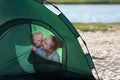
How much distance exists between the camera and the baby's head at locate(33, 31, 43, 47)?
13.0m

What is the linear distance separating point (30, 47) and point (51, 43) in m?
0.62

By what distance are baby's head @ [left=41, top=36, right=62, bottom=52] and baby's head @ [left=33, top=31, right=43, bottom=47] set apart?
0.39 ft

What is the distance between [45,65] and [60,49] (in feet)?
2.14

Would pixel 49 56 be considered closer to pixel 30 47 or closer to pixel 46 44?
pixel 46 44

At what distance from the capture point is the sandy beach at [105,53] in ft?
51.5

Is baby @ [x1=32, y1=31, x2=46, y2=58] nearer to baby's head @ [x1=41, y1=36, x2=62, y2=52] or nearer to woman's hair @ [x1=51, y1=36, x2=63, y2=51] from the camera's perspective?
baby's head @ [x1=41, y1=36, x2=62, y2=52]

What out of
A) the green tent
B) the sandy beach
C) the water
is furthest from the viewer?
the water

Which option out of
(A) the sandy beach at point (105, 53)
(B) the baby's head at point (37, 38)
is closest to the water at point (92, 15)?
(A) the sandy beach at point (105, 53)

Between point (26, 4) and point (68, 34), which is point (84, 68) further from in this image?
point (26, 4)

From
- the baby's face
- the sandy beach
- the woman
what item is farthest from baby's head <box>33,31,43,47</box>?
the sandy beach

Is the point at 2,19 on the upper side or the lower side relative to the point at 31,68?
upper

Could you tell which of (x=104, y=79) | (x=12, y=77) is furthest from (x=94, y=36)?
(x=12, y=77)

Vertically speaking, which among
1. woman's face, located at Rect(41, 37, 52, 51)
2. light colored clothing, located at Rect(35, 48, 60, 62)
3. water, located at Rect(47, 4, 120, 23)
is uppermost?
water, located at Rect(47, 4, 120, 23)

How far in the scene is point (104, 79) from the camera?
1436 cm
